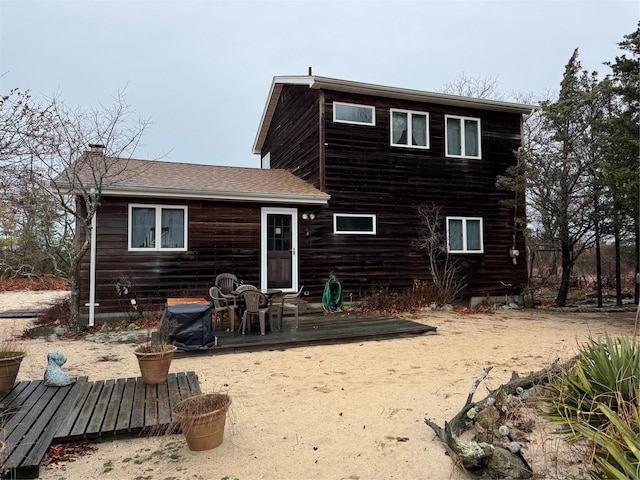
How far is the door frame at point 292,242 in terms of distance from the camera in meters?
9.58

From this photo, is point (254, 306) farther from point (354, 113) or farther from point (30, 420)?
point (354, 113)

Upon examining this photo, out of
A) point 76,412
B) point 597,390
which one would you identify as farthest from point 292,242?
point 597,390

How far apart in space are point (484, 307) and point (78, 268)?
10.3m

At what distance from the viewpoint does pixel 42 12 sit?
8953 millimetres

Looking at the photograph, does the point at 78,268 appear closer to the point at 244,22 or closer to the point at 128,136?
the point at 128,136

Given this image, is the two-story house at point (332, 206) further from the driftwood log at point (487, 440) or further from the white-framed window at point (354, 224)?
the driftwood log at point (487, 440)

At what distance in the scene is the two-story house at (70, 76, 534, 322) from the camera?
8648mm

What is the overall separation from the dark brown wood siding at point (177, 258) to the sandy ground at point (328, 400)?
172cm

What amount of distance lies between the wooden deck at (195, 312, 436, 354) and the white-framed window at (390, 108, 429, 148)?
511cm

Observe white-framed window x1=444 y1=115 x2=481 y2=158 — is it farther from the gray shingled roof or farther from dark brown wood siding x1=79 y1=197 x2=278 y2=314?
dark brown wood siding x1=79 y1=197 x2=278 y2=314

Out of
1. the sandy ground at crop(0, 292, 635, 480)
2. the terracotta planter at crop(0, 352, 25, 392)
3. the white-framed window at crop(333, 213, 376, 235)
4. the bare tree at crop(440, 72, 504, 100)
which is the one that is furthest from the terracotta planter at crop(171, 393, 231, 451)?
the bare tree at crop(440, 72, 504, 100)

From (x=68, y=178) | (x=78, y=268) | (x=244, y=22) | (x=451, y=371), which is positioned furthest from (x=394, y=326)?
(x=244, y=22)

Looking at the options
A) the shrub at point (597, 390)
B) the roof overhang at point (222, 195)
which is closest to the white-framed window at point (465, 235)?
the roof overhang at point (222, 195)

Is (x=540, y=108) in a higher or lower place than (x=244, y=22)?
lower
